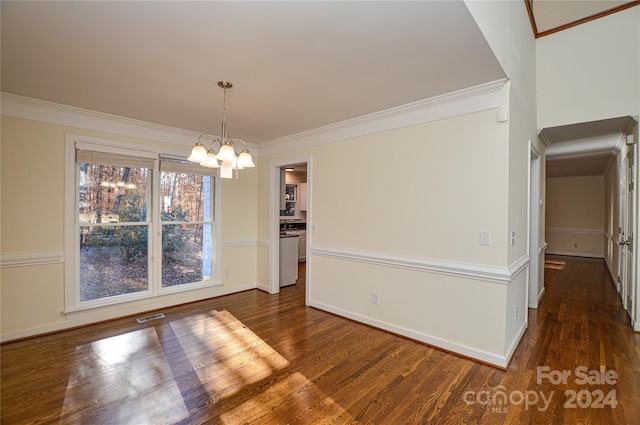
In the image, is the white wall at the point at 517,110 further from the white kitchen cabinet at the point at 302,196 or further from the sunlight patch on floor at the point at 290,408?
the white kitchen cabinet at the point at 302,196

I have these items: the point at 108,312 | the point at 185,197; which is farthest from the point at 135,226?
the point at 108,312

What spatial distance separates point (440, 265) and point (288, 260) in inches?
117

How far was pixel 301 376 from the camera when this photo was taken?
94.1 inches

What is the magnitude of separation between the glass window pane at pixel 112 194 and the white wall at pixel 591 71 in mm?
5162

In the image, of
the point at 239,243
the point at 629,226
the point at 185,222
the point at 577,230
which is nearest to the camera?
the point at 629,226

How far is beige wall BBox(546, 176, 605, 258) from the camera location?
837 cm

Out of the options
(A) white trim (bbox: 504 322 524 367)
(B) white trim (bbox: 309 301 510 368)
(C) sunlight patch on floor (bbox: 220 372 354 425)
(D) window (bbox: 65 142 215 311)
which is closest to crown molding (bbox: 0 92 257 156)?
(D) window (bbox: 65 142 215 311)

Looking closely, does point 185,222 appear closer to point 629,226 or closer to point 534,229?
point 534,229

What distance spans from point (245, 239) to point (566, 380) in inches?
167

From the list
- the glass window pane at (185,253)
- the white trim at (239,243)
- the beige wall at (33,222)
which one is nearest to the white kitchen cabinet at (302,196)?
the white trim at (239,243)

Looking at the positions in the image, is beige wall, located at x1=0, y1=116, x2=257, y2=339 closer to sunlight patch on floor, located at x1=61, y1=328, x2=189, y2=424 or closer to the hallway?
sunlight patch on floor, located at x1=61, y1=328, x2=189, y2=424

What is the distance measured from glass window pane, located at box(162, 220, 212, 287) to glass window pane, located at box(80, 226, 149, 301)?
0.27m

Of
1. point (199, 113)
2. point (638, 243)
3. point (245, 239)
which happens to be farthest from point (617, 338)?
point (199, 113)

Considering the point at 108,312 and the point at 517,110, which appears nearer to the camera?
the point at 517,110
